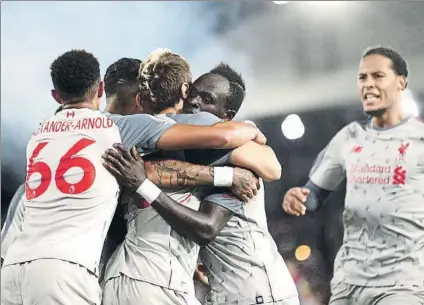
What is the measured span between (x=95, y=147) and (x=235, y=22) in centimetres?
57

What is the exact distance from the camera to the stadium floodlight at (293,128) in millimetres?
1896

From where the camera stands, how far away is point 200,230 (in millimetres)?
1755

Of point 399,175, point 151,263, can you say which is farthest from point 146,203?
point 399,175

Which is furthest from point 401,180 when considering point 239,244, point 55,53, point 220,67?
point 55,53

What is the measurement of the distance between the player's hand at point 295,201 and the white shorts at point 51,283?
59 centimetres

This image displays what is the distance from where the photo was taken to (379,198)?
71.9 inches

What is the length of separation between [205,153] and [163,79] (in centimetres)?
25

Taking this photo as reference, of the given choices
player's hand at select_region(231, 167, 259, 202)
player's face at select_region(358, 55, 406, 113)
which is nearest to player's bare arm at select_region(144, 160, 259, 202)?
player's hand at select_region(231, 167, 259, 202)

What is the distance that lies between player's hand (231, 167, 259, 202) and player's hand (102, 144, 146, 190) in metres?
0.25

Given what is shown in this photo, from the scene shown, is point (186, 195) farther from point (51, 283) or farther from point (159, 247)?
point (51, 283)

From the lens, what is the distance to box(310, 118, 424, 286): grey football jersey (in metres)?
1.79

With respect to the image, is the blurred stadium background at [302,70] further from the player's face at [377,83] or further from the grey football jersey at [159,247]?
the grey football jersey at [159,247]

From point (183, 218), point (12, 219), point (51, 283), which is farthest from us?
point (12, 219)

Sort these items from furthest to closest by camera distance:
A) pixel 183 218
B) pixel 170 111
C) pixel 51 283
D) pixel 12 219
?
pixel 12 219 < pixel 170 111 < pixel 183 218 < pixel 51 283
